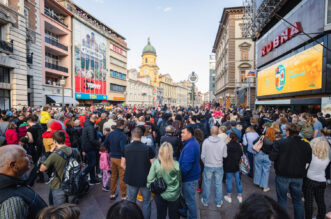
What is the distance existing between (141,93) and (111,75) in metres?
22.4

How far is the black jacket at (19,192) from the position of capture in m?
1.49

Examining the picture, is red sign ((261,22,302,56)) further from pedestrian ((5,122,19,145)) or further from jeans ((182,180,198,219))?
pedestrian ((5,122,19,145))

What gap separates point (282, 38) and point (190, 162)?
19.0 meters

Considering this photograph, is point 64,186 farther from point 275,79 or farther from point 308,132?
point 275,79

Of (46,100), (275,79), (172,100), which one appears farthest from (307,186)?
(172,100)

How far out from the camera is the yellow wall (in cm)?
8450

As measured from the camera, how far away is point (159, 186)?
2750mm

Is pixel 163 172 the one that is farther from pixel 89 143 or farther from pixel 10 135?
pixel 10 135

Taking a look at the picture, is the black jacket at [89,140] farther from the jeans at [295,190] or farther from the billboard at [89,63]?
the billboard at [89,63]

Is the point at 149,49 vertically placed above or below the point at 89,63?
above

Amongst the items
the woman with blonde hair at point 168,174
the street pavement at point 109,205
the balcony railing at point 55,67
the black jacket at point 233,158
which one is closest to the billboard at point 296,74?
the street pavement at point 109,205

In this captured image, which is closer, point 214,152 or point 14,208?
point 14,208

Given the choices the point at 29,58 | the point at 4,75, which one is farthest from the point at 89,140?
the point at 29,58

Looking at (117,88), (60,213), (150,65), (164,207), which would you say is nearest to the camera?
(60,213)
